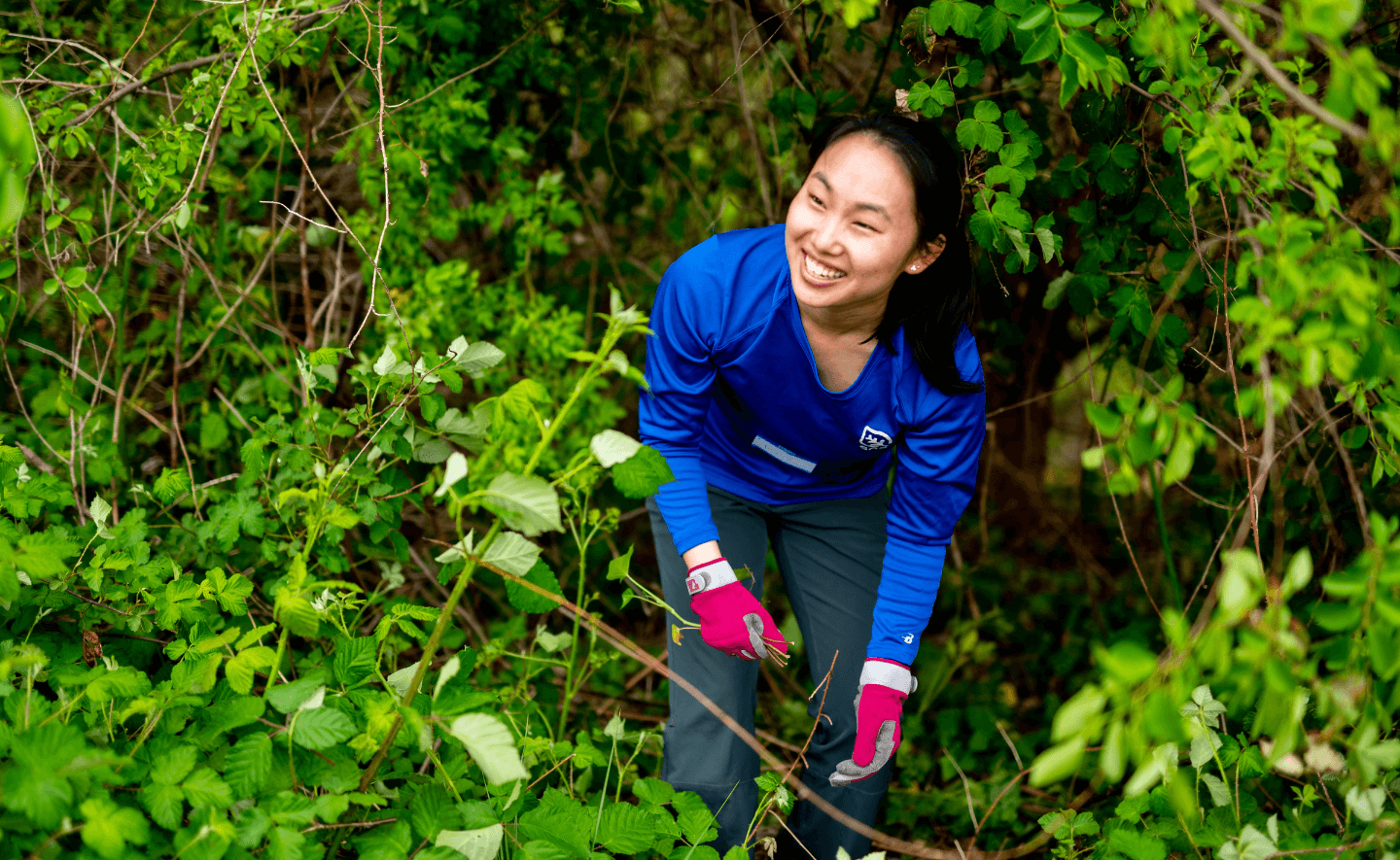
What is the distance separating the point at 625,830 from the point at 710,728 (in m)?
0.37

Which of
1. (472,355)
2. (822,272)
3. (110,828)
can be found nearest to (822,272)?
(822,272)

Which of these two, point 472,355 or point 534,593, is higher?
point 472,355

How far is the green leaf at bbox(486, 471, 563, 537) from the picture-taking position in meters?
1.20

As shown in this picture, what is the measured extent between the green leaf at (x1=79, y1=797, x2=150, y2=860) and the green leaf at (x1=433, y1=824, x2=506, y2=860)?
39 cm

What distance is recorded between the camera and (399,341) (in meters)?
2.36

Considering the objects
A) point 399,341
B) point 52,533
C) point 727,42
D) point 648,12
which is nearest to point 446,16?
point 648,12

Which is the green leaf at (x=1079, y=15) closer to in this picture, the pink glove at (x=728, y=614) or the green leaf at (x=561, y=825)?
the pink glove at (x=728, y=614)

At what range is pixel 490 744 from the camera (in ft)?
4.00

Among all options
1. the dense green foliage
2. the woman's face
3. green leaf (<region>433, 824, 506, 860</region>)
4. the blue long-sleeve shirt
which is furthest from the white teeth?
green leaf (<region>433, 824, 506, 860</region>)

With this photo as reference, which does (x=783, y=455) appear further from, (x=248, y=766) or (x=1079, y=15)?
(x=248, y=766)

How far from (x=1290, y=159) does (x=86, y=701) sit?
1.94 m

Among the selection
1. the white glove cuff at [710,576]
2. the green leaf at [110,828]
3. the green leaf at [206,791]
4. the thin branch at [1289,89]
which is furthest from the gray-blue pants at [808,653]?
the thin branch at [1289,89]

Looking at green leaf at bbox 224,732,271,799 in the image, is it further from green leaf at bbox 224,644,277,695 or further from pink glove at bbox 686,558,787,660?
pink glove at bbox 686,558,787,660

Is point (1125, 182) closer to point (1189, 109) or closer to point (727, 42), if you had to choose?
point (1189, 109)
